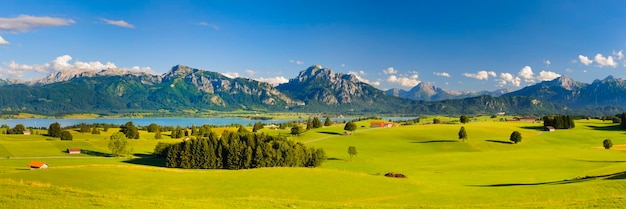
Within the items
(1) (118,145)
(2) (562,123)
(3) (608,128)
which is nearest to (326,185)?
(1) (118,145)

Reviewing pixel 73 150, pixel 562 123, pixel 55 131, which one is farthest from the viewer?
pixel 562 123

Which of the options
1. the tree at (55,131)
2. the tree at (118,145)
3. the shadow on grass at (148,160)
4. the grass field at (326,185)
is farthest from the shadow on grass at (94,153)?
the tree at (55,131)

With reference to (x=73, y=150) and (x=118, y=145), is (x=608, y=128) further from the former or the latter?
(x=73, y=150)

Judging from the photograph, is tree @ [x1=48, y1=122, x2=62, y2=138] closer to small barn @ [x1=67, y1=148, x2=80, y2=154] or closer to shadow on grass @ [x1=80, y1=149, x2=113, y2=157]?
shadow on grass @ [x1=80, y1=149, x2=113, y2=157]

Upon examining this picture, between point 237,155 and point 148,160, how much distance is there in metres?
23.8

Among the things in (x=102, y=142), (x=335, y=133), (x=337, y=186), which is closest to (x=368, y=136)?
(x=335, y=133)

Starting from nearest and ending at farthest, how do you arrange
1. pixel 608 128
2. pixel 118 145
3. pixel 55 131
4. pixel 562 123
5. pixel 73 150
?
pixel 118 145 < pixel 73 150 < pixel 55 131 < pixel 608 128 < pixel 562 123

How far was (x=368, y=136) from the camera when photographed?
15112 centimetres

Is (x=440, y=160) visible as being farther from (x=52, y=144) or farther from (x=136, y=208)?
(x=52, y=144)

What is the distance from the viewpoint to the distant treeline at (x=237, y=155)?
88.8 meters

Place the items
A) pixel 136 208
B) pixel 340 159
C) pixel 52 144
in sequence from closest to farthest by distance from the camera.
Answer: pixel 136 208 → pixel 340 159 → pixel 52 144

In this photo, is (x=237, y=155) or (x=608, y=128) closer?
(x=237, y=155)

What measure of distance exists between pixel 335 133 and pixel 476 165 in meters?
90.9

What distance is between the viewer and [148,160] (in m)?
98.1
